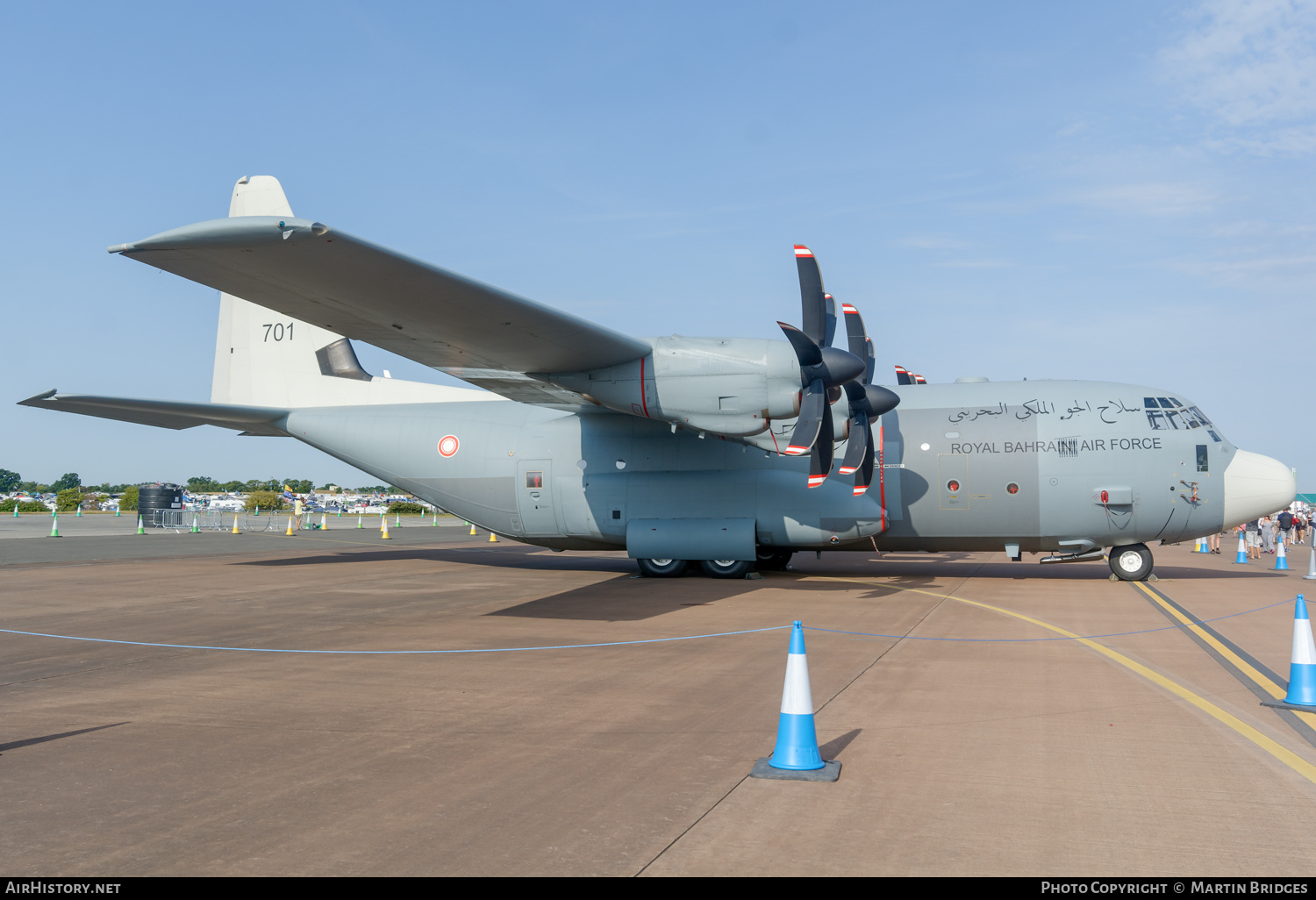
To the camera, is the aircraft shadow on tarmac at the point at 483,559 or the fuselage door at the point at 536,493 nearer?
the fuselage door at the point at 536,493

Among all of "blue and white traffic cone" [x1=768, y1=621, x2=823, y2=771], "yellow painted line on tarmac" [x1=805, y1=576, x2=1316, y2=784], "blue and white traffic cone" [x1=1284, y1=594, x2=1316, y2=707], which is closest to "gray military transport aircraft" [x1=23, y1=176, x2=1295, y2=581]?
"yellow painted line on tarmac" [x1=805, y1=576, x2=1316, y2=784]

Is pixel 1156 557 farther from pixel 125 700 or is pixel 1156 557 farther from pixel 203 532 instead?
pixel 203 532

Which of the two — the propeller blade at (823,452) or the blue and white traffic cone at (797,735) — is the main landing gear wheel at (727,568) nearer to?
the propeller blade at (823,452)

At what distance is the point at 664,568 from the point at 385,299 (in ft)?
28.8

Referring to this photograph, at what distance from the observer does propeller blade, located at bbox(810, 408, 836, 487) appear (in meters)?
14.3

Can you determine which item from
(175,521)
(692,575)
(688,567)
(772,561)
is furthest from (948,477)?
(175,521)

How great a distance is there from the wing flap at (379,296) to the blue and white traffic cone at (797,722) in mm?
6670

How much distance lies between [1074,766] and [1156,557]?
2440cm

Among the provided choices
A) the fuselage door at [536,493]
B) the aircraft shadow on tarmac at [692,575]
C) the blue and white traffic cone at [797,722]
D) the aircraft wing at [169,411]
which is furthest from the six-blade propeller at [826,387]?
the aircraft wing at [169,411]

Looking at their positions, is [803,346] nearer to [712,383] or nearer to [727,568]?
→ [712,383]

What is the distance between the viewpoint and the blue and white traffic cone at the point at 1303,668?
674cm

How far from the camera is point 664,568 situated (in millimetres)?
17984
